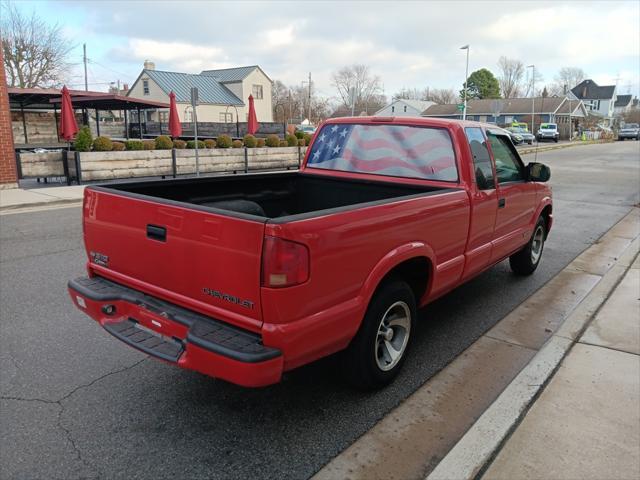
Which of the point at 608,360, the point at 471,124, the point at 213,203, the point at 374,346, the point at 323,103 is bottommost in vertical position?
the point at 608,360

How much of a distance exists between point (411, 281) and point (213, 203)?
175cm

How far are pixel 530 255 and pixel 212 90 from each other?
174ft

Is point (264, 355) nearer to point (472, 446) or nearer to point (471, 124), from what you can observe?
point (472, 446)

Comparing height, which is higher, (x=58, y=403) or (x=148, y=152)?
(x=148, y=152)

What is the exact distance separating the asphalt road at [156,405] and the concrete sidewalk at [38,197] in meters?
6.46

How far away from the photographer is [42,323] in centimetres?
453

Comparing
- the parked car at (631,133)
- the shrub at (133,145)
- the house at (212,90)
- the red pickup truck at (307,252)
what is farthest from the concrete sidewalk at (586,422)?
the parked car at (631,133)

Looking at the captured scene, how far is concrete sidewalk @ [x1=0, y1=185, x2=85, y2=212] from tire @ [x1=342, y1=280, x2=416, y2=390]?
10.1 meters

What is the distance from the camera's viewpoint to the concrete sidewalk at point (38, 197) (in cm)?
1098

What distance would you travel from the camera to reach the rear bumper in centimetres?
253

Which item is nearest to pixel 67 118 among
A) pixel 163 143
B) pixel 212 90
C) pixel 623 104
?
pixel 163 143

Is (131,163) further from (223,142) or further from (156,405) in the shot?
(156,405)

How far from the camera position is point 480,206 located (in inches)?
168

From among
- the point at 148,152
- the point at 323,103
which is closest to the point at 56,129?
the point at 148,152
